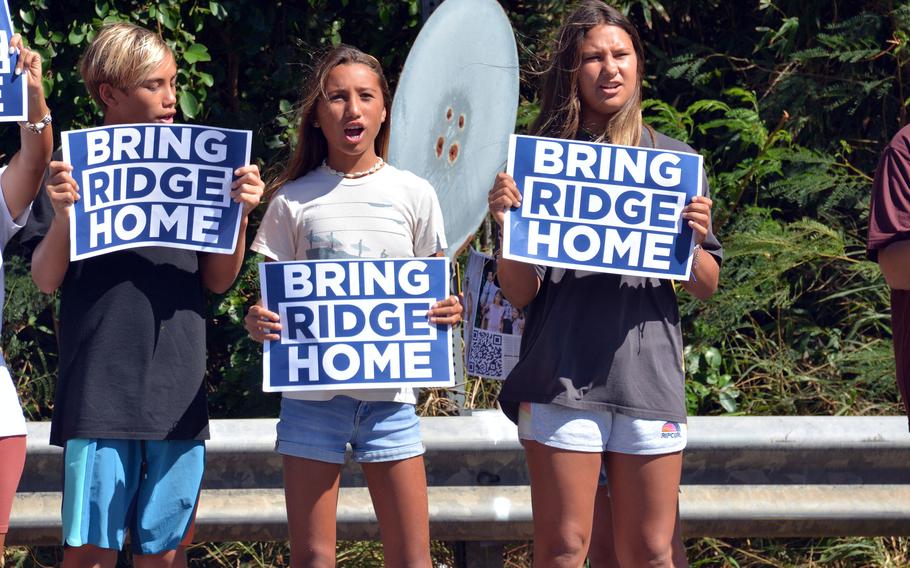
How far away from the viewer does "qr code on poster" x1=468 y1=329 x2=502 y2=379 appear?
351 centimetres

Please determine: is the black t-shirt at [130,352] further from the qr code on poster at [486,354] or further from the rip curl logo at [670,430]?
the rip curl logo at [670,430]

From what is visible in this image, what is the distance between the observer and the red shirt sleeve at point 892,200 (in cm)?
288

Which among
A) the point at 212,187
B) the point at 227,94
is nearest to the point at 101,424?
the point at 212,187

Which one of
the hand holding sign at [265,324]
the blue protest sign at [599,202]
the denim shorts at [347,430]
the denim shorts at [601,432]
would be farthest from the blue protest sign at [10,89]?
the denim shorts at [601,432]

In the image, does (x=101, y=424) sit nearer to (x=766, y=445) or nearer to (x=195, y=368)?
(x=195, y=368)

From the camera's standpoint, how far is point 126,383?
3.01m

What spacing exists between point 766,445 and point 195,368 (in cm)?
166

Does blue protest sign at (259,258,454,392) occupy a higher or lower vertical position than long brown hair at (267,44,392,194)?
lower

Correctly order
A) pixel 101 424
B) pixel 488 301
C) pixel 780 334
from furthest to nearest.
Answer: pixel 780 334, pixel 488 301, pixel 101 424

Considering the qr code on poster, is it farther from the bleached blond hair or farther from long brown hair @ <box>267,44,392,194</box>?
the bleached blond hair

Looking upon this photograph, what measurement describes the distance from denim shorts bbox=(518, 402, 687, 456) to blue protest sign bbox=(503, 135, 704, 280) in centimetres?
35

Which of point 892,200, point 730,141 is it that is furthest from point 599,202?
point 730,141

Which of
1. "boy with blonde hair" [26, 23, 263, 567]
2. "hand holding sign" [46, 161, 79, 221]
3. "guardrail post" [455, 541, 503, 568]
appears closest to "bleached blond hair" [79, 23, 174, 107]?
"boy with blonde hair" [26, 23, 263, 567]

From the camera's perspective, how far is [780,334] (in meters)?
5.14
